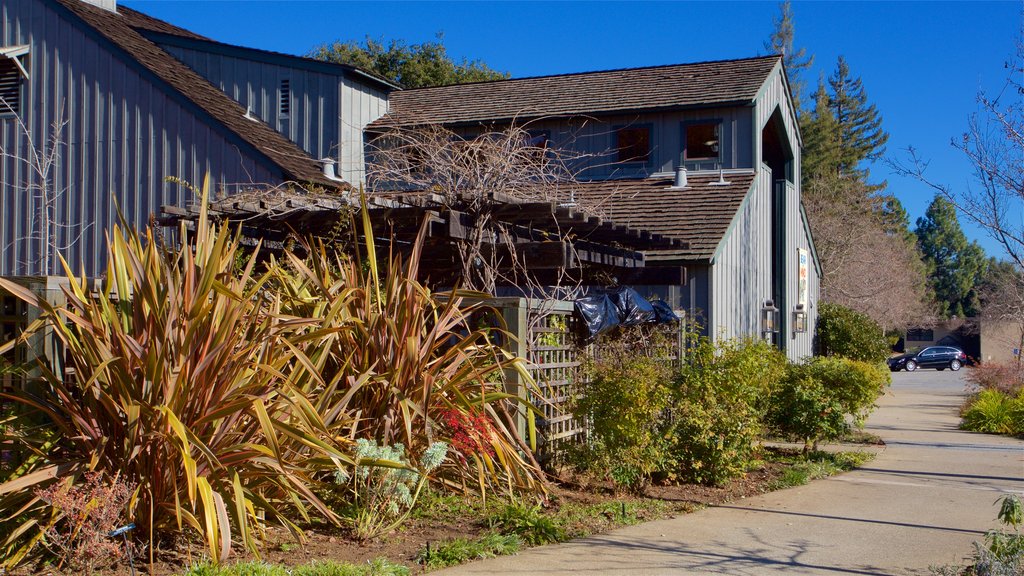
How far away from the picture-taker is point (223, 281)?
603 cm

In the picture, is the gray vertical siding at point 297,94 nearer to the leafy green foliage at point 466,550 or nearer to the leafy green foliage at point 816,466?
the leafy green foliage at point 816,466

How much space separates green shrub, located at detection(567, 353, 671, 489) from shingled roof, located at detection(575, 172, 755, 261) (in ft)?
25.8

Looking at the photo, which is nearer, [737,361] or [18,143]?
[737,361]

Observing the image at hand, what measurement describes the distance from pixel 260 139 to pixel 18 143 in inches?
202

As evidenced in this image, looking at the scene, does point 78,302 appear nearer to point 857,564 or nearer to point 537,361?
point 537,361

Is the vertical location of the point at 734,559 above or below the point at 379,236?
below

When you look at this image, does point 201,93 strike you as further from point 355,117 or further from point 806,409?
point 806,409

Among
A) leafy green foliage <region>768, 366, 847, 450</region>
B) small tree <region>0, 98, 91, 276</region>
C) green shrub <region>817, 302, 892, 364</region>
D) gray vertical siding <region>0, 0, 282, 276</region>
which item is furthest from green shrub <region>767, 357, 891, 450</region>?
green shrub <region>817, 302, 892, 364</region>

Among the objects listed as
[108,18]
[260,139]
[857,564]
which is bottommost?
[857,564]

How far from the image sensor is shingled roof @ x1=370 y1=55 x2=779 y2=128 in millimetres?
19328

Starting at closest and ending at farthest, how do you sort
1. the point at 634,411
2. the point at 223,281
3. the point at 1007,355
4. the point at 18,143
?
the point at 223,281 → the point at 634,411 → the point at 18,143 → the point at 1007,355

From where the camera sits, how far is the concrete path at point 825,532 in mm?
5809

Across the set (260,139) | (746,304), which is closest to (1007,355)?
(746,304)

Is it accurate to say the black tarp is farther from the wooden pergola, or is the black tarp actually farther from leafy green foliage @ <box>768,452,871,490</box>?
leafy green foliage @ <box>768,452,871,490</box>
